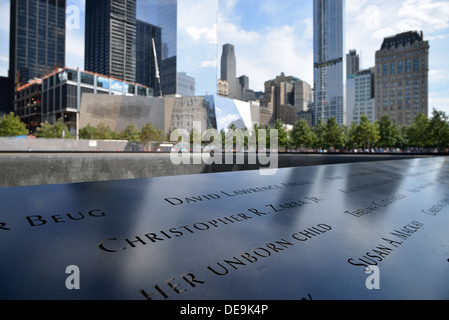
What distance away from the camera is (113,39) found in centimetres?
14438

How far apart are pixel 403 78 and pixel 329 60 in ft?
182

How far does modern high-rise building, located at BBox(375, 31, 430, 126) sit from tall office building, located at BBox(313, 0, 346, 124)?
29880 mm

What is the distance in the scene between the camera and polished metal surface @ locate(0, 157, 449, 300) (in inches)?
60.8

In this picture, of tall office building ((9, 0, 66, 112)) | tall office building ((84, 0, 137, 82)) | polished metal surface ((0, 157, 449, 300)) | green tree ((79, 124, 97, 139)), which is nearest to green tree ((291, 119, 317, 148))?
green tree ((79, 124, 97, 139))

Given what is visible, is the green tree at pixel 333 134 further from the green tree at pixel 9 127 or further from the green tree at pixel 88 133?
the green tree at pixel 9 127

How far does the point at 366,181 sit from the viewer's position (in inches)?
204

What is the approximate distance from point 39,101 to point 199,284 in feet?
384

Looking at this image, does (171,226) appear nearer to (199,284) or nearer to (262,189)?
→ (199,284)

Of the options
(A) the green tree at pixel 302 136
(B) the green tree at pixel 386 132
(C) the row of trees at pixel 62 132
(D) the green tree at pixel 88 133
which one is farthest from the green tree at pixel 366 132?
(D) the green tree at pixel 88 133

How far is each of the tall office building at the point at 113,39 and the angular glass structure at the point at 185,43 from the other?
47.7 feet

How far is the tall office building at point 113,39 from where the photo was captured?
144 metres

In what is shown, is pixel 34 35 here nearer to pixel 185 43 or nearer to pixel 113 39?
pixel 113 39

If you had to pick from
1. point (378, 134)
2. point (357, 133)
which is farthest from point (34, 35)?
point (378, 134)

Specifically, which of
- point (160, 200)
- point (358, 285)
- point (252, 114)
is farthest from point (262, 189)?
point (252, 114)
